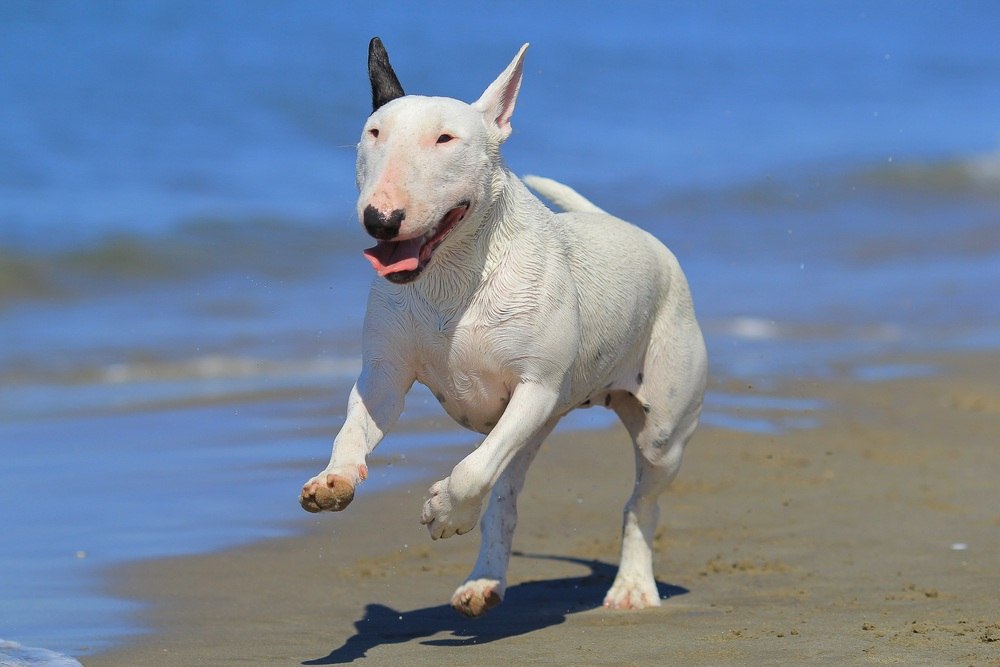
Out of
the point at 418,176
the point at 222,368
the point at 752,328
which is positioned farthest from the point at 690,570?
the point at 752,328

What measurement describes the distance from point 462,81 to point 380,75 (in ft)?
75.3

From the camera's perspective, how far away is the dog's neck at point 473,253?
15.8ft

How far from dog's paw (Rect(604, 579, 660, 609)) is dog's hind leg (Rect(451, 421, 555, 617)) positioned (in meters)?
0.49

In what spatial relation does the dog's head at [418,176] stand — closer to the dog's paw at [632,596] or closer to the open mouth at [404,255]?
the open mouth at [404,255]

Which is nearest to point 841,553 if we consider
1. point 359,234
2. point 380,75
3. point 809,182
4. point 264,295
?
point 380,75

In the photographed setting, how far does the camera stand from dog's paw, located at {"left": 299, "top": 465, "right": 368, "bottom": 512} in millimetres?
4477

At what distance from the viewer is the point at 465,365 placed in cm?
495

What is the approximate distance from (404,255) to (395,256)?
3cm

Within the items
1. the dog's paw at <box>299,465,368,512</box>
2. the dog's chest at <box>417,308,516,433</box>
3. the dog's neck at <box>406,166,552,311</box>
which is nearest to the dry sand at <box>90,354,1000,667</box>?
the dog's paw at <box>299,465,368,512</box>

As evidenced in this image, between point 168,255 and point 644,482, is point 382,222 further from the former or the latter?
point 168,255

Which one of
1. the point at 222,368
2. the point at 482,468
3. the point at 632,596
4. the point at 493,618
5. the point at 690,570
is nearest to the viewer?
the point at 482,468

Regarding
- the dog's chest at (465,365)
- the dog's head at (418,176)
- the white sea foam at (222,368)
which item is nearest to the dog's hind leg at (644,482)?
the dog's chest at (465,365)

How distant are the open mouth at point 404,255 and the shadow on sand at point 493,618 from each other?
126cm

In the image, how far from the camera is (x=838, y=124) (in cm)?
2995
